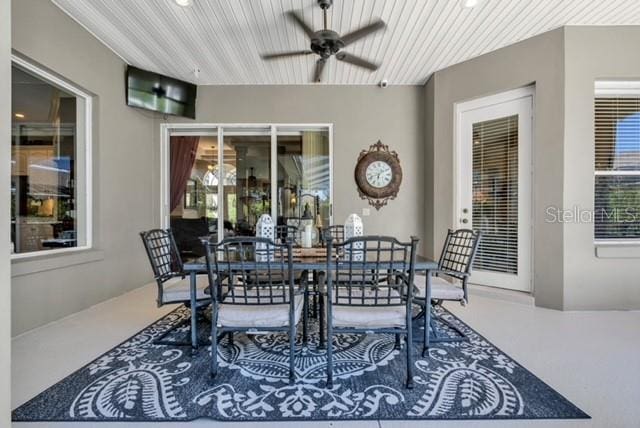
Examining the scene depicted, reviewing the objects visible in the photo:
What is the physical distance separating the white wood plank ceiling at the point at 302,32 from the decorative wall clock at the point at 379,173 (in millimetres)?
1207

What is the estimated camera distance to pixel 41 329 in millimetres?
3027

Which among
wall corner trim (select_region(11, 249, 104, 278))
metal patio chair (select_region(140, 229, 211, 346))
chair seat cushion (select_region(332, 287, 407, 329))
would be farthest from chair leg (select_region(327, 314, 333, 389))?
wall corner trim (select_region(11, 249, 104, 278))

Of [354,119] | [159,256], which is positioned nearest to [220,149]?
[354,119]

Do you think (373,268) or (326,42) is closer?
(373,268)

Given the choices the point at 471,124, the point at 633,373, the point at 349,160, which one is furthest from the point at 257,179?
the point at 633,373

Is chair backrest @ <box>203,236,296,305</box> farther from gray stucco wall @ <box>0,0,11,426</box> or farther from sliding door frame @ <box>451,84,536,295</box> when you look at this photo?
sliding door frame @ <box>451,84,536,295</box>

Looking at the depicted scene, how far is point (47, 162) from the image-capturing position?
135 inches

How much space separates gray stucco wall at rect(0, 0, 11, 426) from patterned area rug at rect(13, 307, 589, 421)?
487 millimetres

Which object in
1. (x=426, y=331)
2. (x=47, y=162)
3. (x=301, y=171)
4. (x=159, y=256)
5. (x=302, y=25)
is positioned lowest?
(x=426, y=331)

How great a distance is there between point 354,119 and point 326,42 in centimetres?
237

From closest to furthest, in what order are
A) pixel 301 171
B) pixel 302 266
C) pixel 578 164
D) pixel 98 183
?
pixel 302 266 < pixel 578 164 < pixel 98 183 < pixel 301 171

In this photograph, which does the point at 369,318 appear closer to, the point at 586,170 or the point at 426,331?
the point at 426,331

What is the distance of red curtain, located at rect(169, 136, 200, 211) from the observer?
5.18 metres

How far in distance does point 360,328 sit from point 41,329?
3.07 m
